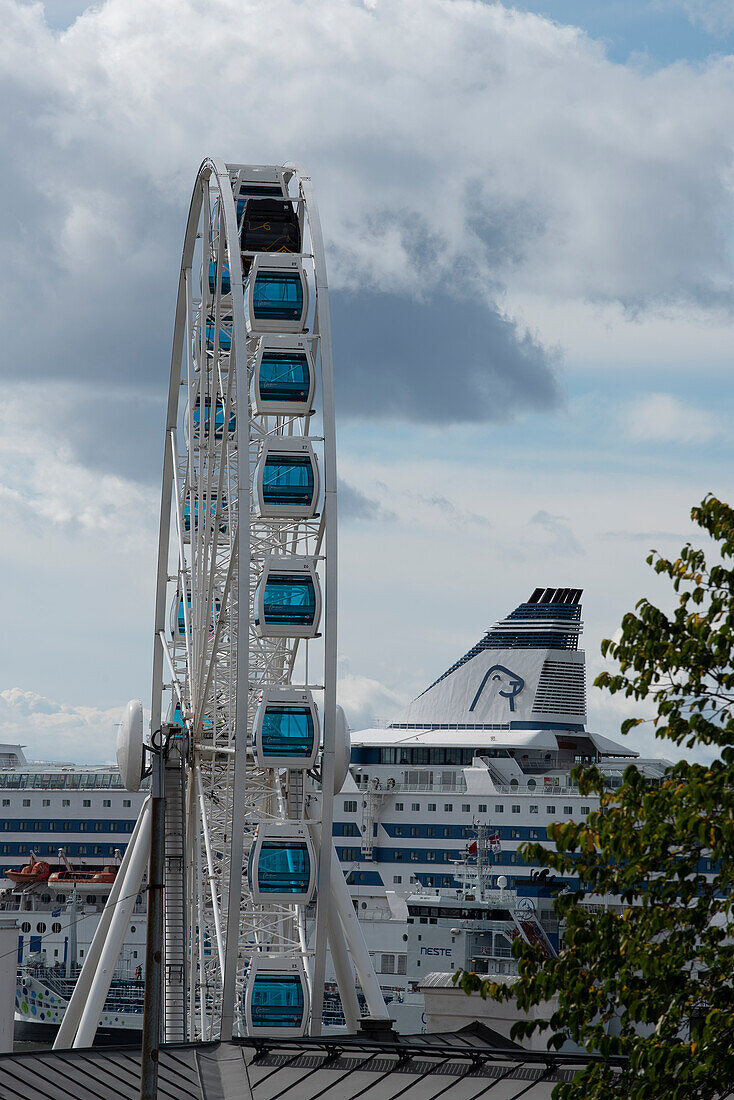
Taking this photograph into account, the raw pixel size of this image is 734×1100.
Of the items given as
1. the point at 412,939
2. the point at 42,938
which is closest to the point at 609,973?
the point at 412,939

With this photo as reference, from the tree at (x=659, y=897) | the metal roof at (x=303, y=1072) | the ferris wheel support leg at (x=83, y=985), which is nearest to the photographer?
the tree at (x=659, y=897)

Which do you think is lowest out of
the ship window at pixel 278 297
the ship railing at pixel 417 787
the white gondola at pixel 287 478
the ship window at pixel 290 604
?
the ship window at pixel 290 604

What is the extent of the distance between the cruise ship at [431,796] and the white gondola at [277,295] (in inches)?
1214

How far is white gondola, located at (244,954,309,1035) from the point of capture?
18766 millimetres

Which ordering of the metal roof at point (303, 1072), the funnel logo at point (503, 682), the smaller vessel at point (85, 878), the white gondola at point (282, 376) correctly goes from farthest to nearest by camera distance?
the funnel logo at point (503, 682), the smaller vessel at point (85, 878), the white gondola at point (282, 376), the metal roof at point (303, 1072)

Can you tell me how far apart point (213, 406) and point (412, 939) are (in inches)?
1004

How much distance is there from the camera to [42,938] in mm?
53594

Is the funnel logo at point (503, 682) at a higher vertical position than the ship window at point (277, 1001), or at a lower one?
higher

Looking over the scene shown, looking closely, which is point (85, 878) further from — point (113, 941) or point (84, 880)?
point (113, 941)

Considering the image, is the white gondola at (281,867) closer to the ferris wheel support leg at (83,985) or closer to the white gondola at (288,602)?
the ferris wheel support leg at (83,985)

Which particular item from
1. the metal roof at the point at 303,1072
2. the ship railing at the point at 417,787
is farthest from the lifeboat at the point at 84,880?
the metal roof at the point at 303,1072

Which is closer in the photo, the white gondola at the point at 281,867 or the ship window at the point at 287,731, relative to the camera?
the white gondola at the point at 281,867

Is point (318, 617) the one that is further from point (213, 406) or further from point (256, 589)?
point (213, 406)

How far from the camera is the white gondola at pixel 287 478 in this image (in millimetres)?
20516
